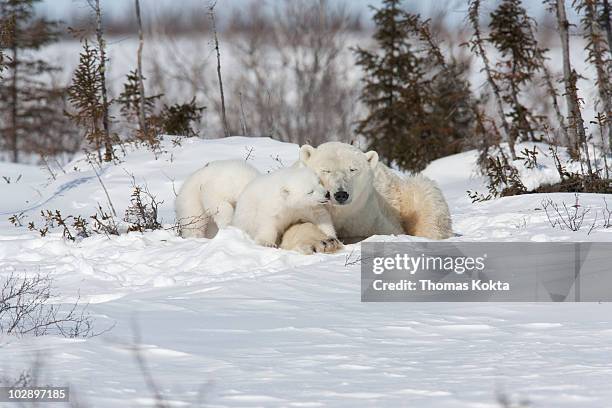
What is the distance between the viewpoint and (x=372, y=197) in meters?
7.46

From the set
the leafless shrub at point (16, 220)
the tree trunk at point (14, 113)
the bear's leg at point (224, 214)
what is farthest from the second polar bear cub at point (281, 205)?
the tree trunk at point (14, 113)

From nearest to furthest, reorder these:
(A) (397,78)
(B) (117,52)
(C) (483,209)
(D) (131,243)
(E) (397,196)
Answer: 1. (D) (131,243)
2. (E) (397,196)
3. (C) (483,209)
4. (A) (397,78)
5. (B) (117,52)

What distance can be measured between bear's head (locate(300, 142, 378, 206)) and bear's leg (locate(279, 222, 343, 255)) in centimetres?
30

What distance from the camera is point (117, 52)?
40.2m

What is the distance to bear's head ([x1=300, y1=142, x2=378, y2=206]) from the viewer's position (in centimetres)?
686

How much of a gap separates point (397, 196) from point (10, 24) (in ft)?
17.3

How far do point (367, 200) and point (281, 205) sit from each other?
94cm

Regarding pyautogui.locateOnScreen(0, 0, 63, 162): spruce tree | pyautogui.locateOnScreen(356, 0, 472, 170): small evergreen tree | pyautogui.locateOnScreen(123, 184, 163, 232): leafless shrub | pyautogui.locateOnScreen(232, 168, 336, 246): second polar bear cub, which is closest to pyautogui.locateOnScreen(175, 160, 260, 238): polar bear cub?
pyautogui.locateOnScreen(123, 184, 163, 232): leafless shrub

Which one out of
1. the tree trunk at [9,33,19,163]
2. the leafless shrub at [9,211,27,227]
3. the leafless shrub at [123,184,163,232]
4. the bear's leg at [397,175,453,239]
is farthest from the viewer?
the tree trunk at [9,33,19,163]

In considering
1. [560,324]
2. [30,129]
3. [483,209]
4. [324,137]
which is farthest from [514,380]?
[30,129]

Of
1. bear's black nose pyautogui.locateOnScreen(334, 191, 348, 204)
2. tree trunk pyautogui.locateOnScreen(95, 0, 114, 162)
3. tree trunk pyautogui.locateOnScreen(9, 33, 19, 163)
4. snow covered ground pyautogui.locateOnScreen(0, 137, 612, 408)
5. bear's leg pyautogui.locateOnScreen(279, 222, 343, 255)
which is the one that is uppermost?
tree trunk pyautogui.locateOnScreen(9, 33, 19, 163)

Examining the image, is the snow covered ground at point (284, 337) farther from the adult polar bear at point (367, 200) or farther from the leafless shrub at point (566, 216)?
the adult polar bear at point (367, 200)

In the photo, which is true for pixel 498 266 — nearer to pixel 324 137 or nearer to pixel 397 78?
pixel 397 78

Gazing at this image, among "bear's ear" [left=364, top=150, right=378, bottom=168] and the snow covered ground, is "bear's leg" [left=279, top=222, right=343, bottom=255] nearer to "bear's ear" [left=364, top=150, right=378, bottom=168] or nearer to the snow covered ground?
the snow covered ground
